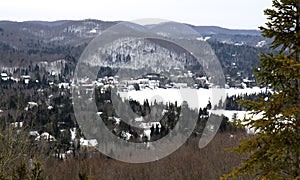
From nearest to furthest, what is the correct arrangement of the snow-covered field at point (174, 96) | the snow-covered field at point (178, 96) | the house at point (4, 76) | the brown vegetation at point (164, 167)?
the brown vegetation at point (164, 167)
the snow-covered field at point (174, 96)
the snow-covered field at point (178, 96)
the house at point (4, 76)

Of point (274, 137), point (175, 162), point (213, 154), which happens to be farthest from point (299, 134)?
point (213, 154)

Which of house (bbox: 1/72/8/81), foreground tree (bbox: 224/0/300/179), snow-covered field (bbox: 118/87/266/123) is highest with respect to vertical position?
foreground tree (bbox: 224/0/300/179)

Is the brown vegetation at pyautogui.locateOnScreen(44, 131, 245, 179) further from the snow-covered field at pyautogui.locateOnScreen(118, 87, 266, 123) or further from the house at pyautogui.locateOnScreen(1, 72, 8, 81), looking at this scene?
the house at pyautogui.locateOnScreen(1, 72, 8, 81)

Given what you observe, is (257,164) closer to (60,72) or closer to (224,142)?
(224,142)

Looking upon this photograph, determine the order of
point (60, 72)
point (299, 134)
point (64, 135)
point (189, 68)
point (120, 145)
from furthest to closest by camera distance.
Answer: point (60, 72), point (189, 68), point (64, 135), point (120, 145), point (299, 134)

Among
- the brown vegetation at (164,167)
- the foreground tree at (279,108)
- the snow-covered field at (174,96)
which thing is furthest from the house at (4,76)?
the foreground tree at (279,108)

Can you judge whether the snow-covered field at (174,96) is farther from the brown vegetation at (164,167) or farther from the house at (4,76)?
the house at (4,76)

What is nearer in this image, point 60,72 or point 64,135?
point 64,135

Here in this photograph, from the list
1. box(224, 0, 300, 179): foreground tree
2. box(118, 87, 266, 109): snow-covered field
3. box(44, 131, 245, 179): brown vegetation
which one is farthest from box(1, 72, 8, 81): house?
box(224, 0, 300, 179): foreground tree

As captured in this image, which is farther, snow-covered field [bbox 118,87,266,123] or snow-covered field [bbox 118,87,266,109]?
snow-covered field [bbox 118,87,266,123]
